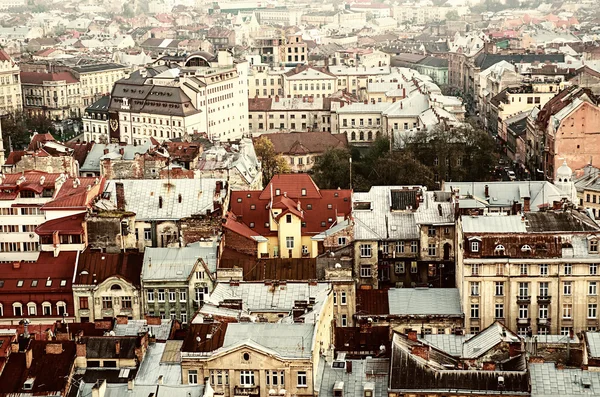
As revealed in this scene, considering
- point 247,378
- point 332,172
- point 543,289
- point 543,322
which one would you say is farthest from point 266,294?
point 332,172

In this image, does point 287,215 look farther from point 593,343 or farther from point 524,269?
point 593,343

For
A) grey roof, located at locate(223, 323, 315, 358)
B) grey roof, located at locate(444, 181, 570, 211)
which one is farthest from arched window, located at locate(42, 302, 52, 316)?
grey roof, located at locate(444, 181, 570, 211)

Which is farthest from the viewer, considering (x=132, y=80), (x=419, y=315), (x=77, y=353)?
(x=132, y=80)

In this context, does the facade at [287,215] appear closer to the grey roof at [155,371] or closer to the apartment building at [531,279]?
the apartment building at [531,279]

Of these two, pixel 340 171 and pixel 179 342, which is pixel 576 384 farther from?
pixel 340 171

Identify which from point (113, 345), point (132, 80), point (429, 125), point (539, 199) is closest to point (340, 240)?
point (539, 199)

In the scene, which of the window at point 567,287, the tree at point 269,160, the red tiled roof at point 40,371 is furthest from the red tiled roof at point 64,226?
the tree at point 269,160
